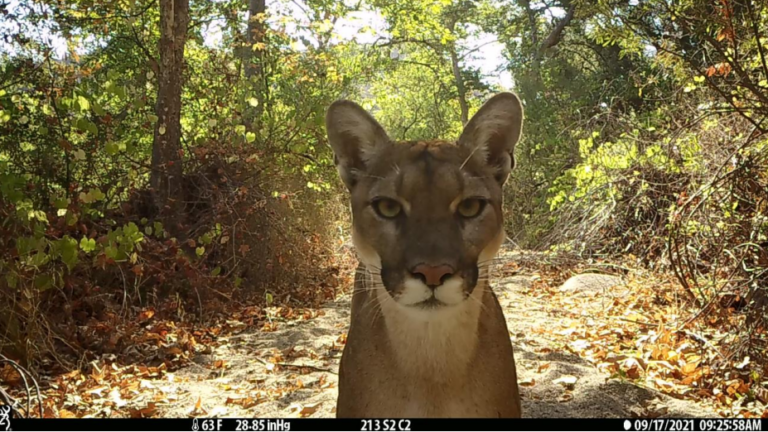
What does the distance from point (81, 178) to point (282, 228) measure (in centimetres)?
265

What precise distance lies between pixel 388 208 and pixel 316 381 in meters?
2.97

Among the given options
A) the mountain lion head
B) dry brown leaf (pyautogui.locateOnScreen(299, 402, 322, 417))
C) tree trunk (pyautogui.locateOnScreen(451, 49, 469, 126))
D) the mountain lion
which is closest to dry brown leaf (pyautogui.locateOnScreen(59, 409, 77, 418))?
dry brown leaf (pyautogui.locateOnScreen(299, 402, 322, 417))

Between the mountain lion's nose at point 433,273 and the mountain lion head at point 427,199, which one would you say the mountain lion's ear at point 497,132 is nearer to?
the mountain lion head at point 427,199

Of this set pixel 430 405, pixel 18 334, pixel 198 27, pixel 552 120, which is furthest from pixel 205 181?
pixel 552 120

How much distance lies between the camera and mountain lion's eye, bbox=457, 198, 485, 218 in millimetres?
3004

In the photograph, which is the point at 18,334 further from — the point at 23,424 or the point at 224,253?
the point at 224,253

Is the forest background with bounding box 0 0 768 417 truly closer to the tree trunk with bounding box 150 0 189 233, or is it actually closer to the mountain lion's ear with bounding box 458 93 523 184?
the tree trunk with bounding box 150 0 189 233

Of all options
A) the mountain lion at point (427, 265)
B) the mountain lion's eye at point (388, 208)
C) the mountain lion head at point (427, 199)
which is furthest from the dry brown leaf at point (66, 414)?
the mountain lion's eye at point (388, 208)

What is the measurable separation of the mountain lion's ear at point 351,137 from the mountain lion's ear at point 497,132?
0.47m

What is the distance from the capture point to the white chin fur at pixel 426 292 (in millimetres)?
2691

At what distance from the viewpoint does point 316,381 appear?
5.51m

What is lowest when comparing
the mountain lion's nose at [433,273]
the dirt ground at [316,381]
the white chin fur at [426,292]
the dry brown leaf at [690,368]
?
the dirt ground at [316,381]

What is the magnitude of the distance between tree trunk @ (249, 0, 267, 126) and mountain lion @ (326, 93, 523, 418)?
6.14 metres

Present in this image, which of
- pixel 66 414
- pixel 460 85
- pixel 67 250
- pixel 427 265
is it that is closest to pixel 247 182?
pixel 67 250
